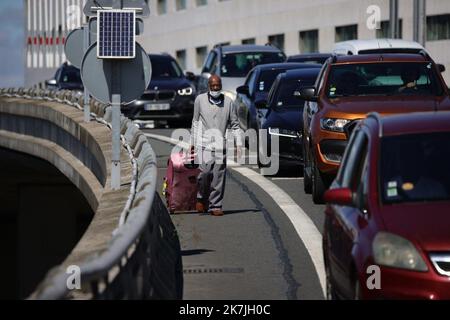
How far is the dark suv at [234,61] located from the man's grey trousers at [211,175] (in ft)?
57.8

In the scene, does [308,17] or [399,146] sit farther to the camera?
[308,17]

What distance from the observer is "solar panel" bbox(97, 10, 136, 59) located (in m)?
15.9

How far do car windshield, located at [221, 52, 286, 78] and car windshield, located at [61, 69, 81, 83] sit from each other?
8.37 m

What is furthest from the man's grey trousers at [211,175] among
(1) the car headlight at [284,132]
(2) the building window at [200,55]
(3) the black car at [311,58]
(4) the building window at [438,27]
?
(2) the building window at [200,55]

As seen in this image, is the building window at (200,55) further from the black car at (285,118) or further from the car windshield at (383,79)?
the car windshield at (383,79)

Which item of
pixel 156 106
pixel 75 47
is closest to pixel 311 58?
pixel 156 106

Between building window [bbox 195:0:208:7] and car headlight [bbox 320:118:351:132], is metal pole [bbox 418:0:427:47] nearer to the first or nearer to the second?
car headlight [bbox 320:118:351:132]

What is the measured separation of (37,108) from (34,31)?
7036cm

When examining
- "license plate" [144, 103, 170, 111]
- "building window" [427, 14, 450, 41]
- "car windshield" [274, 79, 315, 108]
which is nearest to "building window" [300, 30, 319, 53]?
"building window" [427, 14, 450, 41]

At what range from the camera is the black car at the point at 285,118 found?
21.9 meters
